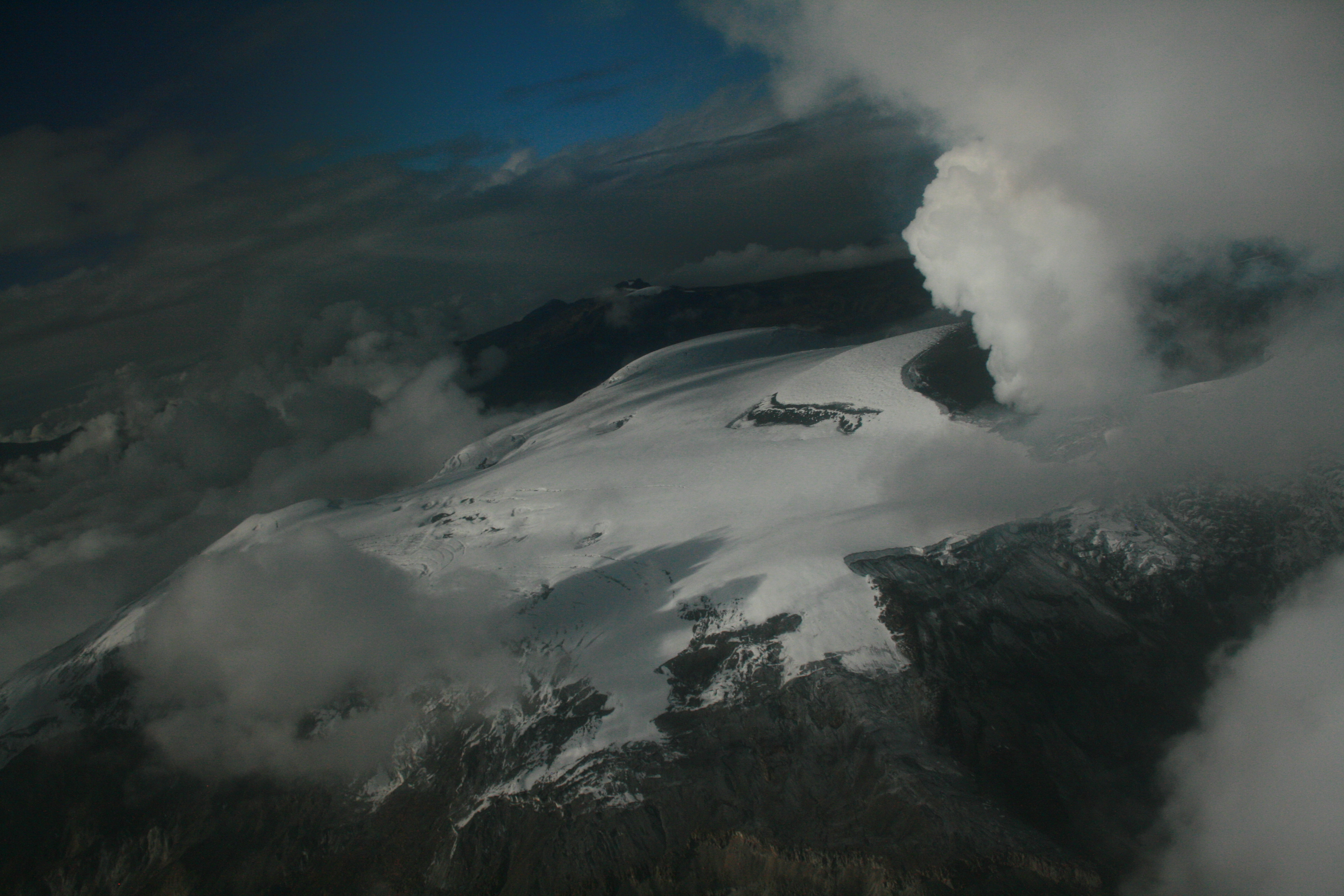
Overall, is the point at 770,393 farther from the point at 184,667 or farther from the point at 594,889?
the point at 184,667

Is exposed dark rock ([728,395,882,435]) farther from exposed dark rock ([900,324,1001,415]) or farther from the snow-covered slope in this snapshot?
exposed dark rock ([900,324,1001,415])

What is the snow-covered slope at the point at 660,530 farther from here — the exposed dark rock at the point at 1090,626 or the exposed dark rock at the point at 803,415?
the exposed dark rock at the point at 1090,626

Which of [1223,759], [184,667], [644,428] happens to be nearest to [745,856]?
[1223,759]

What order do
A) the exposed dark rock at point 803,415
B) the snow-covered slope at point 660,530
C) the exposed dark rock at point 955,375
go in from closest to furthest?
the snow-covered slope at point 660,530, the exposed dark rock at point 955,375, the exposed dark rock at point 803,415

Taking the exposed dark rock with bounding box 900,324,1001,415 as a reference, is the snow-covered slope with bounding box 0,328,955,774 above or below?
below

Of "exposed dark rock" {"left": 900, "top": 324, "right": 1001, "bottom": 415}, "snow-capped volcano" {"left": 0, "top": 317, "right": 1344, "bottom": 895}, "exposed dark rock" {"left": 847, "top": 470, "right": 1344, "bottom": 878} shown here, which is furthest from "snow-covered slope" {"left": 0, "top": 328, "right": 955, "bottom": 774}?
"exposed dark rock" {"left": 847, "top": 470, "right": 1344, "bottom": 878}

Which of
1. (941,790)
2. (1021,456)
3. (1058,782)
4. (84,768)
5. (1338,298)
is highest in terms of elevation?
(1338,298)

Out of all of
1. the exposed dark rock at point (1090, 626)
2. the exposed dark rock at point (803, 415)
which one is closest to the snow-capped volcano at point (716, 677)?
the exposed dark rock at point (1090, 626)

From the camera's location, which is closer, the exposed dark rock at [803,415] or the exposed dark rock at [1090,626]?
the exposed dark rock at [1090,626]

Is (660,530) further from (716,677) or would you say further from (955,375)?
(955,375)
